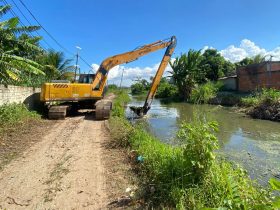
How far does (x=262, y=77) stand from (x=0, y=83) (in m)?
23.2

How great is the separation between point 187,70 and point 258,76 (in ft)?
28.3

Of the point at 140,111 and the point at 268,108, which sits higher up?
the point at 268,108

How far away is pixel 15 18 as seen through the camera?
1160 cm

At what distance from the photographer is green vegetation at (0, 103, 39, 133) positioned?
10.5 meters

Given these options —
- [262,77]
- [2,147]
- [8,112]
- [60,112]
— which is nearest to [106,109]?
[60,112]

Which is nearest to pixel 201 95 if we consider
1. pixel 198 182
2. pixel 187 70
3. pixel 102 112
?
pixel 198 182

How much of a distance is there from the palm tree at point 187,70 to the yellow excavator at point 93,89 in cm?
1741

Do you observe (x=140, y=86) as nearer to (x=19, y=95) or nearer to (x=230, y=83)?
(x=230, y=83)

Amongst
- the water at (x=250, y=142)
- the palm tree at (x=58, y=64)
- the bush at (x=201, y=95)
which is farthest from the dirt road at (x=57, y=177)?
the palm tree at (x=58, y=64)

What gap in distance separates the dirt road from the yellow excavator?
17.2ft

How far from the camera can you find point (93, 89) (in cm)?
1598

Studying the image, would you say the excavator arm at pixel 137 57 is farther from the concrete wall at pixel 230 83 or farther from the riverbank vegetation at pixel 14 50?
the concrete wall at pixel 230 83

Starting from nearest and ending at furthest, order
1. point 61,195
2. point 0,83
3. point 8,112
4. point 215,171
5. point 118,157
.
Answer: point 215,171 → point 61,195 → point 118,157 → point 8,112 → point 0,83

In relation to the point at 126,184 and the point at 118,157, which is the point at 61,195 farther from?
the point at 118,157
